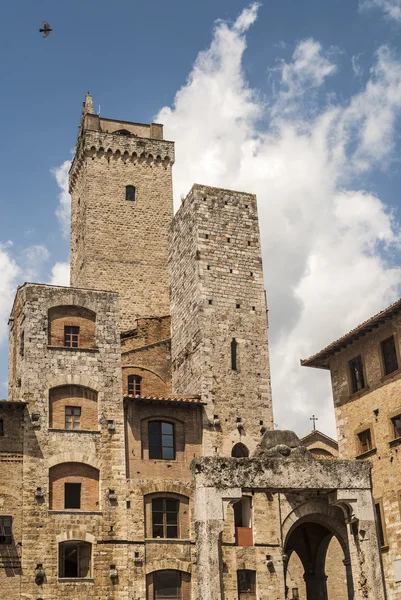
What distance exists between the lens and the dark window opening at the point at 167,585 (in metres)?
35.9

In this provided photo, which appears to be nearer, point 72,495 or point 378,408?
point 378,408

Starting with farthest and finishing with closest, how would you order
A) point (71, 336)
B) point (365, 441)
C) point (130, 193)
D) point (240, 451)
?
1. point (130, 193)
2. point (71, 336)
3. point (240, 451)
4. point (365, 441)

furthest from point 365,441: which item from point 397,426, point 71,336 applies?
point 71,336

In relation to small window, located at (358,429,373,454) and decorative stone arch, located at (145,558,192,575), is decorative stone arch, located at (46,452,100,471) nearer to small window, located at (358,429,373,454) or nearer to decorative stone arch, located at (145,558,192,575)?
decorative stone arch, located at (145,558,192,575)

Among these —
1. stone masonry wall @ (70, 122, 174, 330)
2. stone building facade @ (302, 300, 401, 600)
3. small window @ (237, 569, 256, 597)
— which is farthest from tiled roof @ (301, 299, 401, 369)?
stone masonry wall @ (70, 122, 174, 330)

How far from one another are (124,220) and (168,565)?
2254 cm

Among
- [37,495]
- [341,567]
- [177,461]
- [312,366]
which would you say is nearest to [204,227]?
[312,366]

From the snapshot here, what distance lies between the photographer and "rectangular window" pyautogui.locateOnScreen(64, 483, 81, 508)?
119 feet

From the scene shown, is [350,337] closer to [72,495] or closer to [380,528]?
[380,528]

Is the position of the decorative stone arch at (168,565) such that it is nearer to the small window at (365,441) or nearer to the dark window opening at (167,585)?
the dark window opening at (167,585)

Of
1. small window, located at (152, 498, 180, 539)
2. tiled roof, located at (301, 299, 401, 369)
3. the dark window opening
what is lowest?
the dark window opening

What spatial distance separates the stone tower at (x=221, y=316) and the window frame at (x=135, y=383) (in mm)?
1772

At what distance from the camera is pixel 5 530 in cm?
3475

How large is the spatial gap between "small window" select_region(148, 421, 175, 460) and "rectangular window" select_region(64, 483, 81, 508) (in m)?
3.49
